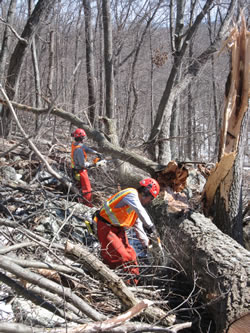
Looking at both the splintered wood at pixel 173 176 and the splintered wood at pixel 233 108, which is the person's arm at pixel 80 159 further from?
the splintered wood at pixel 233 108

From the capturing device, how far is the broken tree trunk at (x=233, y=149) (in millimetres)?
4516

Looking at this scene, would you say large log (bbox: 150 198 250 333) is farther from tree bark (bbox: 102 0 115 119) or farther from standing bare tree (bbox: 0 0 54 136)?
standing bare tree (bbox: 0 0 54 136)

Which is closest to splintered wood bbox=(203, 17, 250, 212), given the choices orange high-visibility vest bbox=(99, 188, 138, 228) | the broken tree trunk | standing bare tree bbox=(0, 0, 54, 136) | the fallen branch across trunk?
the broken tree trunk

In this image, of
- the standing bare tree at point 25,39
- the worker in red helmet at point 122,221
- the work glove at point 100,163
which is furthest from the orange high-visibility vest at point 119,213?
the standing bare tree at point 25,39

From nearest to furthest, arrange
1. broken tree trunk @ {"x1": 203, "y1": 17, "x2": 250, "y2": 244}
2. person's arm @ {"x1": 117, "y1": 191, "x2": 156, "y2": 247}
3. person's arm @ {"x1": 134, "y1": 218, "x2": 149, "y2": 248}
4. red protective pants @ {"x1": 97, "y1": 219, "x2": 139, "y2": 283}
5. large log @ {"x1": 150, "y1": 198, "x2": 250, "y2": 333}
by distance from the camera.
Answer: large log @ {"x1": 150, "y1": 198, "x2": 250, "y2": 333}, person's arm @ {"x1": 117, "y1": 191, "x2": 156, "y2": 247}, red protective pants @ {"x1": 97, "y1": 219, "x2": 139, "y2": 283}, person's arm @ {"x1": 134, "y1": 218, "x2": 149, "y2": 248}, broken tree trunk @ {"x1": 203, "y1": 17, "x2": 250, "y2": 244}

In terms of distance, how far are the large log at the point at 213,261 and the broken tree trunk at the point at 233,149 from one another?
568 mm

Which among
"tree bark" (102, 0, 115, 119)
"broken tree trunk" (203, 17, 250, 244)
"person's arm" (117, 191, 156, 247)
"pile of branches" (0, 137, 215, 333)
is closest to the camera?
"pile of branches" (0, 137, 215, 333)

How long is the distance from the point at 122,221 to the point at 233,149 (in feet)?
6.08

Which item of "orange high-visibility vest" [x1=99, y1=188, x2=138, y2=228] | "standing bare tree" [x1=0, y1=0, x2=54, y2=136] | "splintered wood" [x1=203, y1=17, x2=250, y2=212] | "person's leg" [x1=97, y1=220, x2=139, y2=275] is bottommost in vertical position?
"person's leg" [x1=97, y1=220, x2=139, y2=275]

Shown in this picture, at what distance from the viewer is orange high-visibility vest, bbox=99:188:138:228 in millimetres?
4191

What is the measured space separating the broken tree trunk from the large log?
57cm

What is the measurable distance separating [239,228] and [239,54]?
242 cm

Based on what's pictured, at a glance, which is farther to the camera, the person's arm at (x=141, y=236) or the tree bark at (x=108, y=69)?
the tree bark at (x=108, y=69)

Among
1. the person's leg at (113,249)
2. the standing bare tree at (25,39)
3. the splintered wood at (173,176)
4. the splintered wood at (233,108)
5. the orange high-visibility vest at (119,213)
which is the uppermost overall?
the standing bare tree at (25,39)
